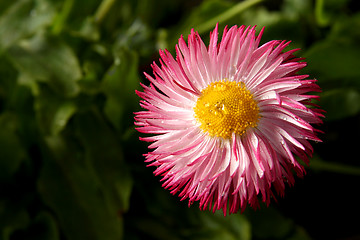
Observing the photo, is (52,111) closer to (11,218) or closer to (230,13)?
(11,218)

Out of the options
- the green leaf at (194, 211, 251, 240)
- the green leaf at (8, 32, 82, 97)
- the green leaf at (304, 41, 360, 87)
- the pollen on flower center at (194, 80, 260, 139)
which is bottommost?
the green leaf at (194, 211, 251, 240)

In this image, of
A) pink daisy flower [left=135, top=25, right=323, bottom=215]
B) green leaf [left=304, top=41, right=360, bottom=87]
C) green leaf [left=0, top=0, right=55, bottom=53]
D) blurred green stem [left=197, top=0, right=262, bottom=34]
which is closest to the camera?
pink daisy flower [left=135, top=25, right=323, bottom=215]

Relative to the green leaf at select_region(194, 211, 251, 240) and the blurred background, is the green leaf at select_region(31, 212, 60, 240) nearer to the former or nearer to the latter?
the blurred background

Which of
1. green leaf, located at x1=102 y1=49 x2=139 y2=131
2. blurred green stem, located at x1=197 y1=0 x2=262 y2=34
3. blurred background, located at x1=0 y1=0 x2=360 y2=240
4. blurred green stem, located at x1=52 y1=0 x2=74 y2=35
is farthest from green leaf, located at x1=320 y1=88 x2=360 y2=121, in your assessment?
blurred green stem, located at x1=52 y1=0 x2=74 y2=35

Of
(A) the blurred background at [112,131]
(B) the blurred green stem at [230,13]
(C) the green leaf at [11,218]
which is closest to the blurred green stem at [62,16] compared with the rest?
(A) the blurred background at [112,131]

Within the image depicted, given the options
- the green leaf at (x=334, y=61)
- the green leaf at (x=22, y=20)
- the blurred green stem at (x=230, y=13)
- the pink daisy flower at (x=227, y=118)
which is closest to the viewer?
the pink daisy flower at (x=227, y=118)

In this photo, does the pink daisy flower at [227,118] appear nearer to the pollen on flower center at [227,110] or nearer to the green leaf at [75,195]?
the pollen on flower center at [227,110]
